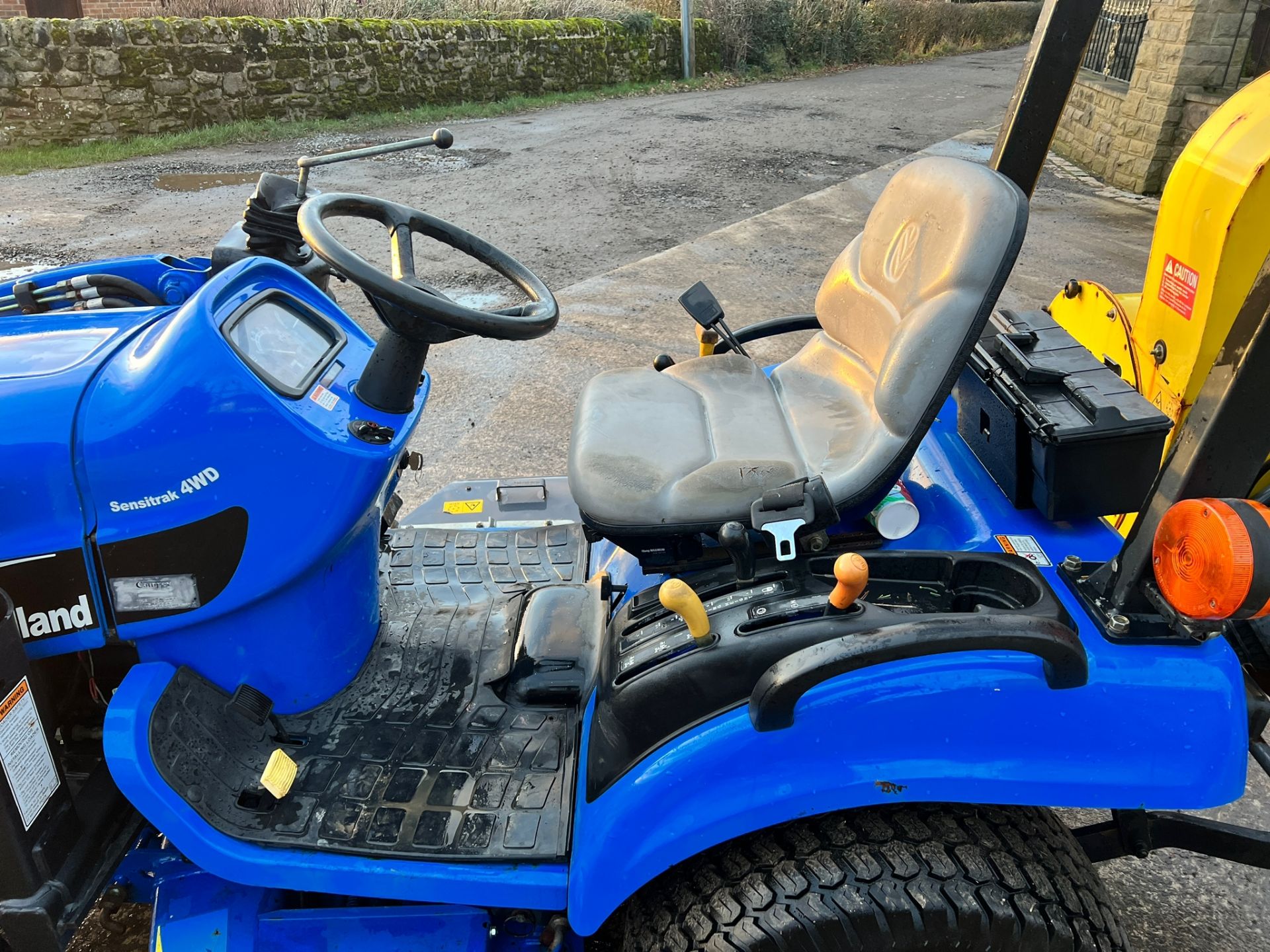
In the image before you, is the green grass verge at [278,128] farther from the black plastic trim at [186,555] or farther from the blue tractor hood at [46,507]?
the black plastic trim at [186,555]

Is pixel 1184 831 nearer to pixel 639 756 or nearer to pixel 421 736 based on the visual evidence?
pixel 639 756

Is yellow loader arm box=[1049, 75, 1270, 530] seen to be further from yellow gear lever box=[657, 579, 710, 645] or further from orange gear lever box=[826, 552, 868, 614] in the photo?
yellow gear lever box=[657, 579, 710, 645]

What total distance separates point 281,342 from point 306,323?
0.50ft

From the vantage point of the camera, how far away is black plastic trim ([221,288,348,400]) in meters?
1.60

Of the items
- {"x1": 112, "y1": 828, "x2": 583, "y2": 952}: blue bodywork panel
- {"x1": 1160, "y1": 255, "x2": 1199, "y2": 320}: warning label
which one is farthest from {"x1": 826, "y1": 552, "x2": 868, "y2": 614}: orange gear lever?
{"x1": 1160, "y1": 255, "x2": 1199, "y2": 320}: warning label

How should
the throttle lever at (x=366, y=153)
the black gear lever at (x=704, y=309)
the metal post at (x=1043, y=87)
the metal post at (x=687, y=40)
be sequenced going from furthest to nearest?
the metal post at (x=687, y=40) < the black gear lever at (x=704, y=309) < the throttle lever at (x=366, y=153) < the metal post at (x=1043, y=87)

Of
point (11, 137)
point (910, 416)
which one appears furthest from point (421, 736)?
point (11, 137)

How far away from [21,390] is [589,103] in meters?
12.0

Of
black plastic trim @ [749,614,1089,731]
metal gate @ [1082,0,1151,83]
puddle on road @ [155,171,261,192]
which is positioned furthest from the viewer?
metal gate @ [1082,0,1151,83]

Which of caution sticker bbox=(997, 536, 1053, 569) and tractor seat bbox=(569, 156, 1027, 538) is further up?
tractor seat bbox=(569, 156, 1027, 538)

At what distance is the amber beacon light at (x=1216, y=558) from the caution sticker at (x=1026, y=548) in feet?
0.91

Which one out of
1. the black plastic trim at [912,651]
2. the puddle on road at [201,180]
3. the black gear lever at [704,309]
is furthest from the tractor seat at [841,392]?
the puddle on road at [201,180]

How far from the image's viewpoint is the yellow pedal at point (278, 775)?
1600mm

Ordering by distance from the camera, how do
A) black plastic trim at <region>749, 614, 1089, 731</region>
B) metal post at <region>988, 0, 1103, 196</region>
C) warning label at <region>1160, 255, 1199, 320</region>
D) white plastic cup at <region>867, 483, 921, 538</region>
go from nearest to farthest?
black plastic trim at <region>749, 614, 1089, 731</region> < white plastic cup at <region>867, 483, 921, 538</region> < metal post at <region>988, 0, 1103, 196</region> < warning label at <region>1160, 255, 1199, 320</region>
